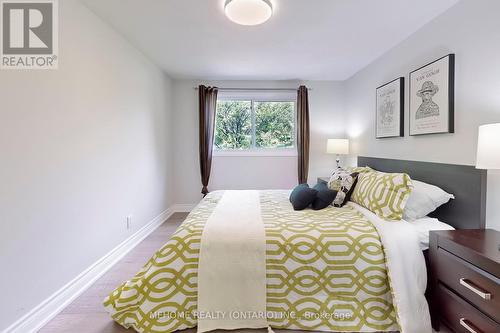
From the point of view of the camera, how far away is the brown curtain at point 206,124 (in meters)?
4.11

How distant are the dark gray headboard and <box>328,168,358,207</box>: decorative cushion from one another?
1.97 feet

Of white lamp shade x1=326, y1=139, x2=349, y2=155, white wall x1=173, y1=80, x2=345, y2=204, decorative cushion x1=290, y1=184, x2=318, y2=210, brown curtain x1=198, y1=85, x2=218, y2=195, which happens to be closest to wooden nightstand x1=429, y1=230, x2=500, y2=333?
decorative cushion x1=290, y1=184, x2=318, y2=210

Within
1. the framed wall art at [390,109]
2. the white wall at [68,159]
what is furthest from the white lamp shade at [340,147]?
the white wall at [68,159]

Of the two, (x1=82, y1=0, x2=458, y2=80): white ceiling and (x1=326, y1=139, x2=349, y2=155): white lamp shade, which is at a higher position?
(x1=82, y1=0, x2=458, y2=80): white ceiling

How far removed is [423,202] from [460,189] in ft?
0.91

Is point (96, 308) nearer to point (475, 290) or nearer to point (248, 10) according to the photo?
point (475, 290)

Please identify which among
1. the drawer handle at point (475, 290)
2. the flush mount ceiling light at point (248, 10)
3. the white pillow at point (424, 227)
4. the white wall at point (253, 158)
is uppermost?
the flush mount ceiling light at point (248, 10)

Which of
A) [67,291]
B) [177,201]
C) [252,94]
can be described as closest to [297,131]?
[252,94]

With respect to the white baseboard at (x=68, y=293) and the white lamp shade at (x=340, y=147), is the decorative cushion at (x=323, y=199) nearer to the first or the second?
the white lamp shade at (x=340, y=147)

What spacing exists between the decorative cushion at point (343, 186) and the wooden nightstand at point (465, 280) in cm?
77

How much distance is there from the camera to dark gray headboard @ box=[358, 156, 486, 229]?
1692mm

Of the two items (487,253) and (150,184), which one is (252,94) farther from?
(487,253)

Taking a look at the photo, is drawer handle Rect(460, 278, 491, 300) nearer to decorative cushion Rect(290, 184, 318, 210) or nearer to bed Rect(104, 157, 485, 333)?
bed Rect(104, 157, 485, 333)

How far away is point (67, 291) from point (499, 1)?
3.66m
